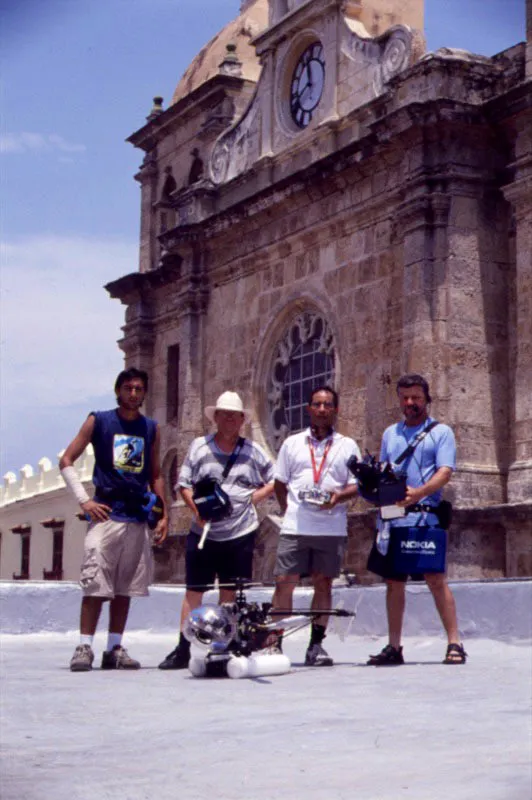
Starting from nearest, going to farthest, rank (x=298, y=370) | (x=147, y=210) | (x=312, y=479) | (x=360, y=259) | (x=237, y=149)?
(x=312, y=479)
(x=360, y=259)
(x=298, y=370)
(x=237, y=149)
(x=147, y=210)

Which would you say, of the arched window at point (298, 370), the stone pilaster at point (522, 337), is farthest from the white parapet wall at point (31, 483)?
the stone pilaster at point (522, 337)

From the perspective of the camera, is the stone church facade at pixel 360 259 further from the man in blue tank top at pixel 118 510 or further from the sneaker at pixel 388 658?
the man in blue tank top at pixel 118 510

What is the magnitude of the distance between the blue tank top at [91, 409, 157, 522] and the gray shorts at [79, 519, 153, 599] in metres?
0.09

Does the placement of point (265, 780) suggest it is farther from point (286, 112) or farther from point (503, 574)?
point (286, 112)

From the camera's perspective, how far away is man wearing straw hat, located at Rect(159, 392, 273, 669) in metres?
8.46

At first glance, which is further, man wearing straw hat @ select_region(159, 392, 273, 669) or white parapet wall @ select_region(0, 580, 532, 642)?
white parapet wall @ select_region(0, 580, 532, 642)

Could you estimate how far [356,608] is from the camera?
11.3m

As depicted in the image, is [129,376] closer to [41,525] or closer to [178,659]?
[178,659]

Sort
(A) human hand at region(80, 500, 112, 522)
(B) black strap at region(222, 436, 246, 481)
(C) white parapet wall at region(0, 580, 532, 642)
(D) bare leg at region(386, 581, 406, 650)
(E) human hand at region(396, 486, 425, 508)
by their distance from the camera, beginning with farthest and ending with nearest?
1. (C) white parapet wall at region(0, 580, 532, 642)
2. (B) black strap at region(222, 436, 246, 481)
3. (D) bare leg at region(386, 581, 406, 650)
4. (A) human hand at region(80, 500, 112, 522)
5. (E) human hand at region(396, 486, 425, 508)

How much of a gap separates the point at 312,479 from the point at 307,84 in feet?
51.6

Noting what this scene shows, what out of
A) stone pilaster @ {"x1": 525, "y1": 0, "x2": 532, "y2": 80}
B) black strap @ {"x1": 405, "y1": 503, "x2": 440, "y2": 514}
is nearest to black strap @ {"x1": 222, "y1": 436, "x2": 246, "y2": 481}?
black strap @ {"x1": 405, "y1": 503, "x2": 440, "y2": 514}

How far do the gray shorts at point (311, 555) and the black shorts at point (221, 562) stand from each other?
27 centimetres

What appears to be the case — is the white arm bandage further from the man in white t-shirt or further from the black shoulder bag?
the man in white t-shirt

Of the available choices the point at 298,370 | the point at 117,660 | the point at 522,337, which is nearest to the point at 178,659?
the point at 117,660
